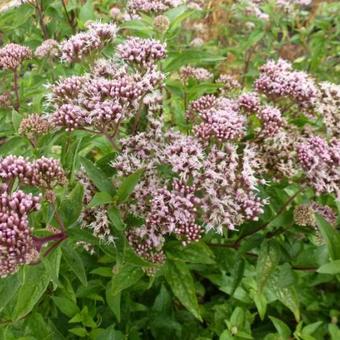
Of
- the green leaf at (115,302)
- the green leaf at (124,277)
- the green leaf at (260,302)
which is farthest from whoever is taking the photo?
the green leaf at (260,302)

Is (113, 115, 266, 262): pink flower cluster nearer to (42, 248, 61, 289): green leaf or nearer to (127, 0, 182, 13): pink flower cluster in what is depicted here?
(42, 248, 61, 289): green leaf

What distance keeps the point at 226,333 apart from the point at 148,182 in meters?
0.91

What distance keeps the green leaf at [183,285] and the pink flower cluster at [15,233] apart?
2.37 ft

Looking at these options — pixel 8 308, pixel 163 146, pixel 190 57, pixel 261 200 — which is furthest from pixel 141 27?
pixel 8 308

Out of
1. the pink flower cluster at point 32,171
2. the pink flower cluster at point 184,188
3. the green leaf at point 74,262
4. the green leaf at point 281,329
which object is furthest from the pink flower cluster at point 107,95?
the green leaf at point 281,329

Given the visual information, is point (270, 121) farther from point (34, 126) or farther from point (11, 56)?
point (11, 56)

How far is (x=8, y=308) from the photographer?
2312 mm

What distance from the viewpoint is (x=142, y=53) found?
2.31 m

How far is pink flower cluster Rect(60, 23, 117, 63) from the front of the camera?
8.21 ft

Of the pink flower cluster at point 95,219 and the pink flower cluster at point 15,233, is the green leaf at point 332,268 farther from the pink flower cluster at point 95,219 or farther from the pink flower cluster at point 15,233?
the pink flower cluster at point 15,233

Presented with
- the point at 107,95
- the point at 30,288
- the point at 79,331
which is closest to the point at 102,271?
the point at 79,331

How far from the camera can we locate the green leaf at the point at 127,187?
1832mm

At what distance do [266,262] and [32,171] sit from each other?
115 cm

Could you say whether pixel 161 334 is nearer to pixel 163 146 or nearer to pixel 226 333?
pixel 226 333
